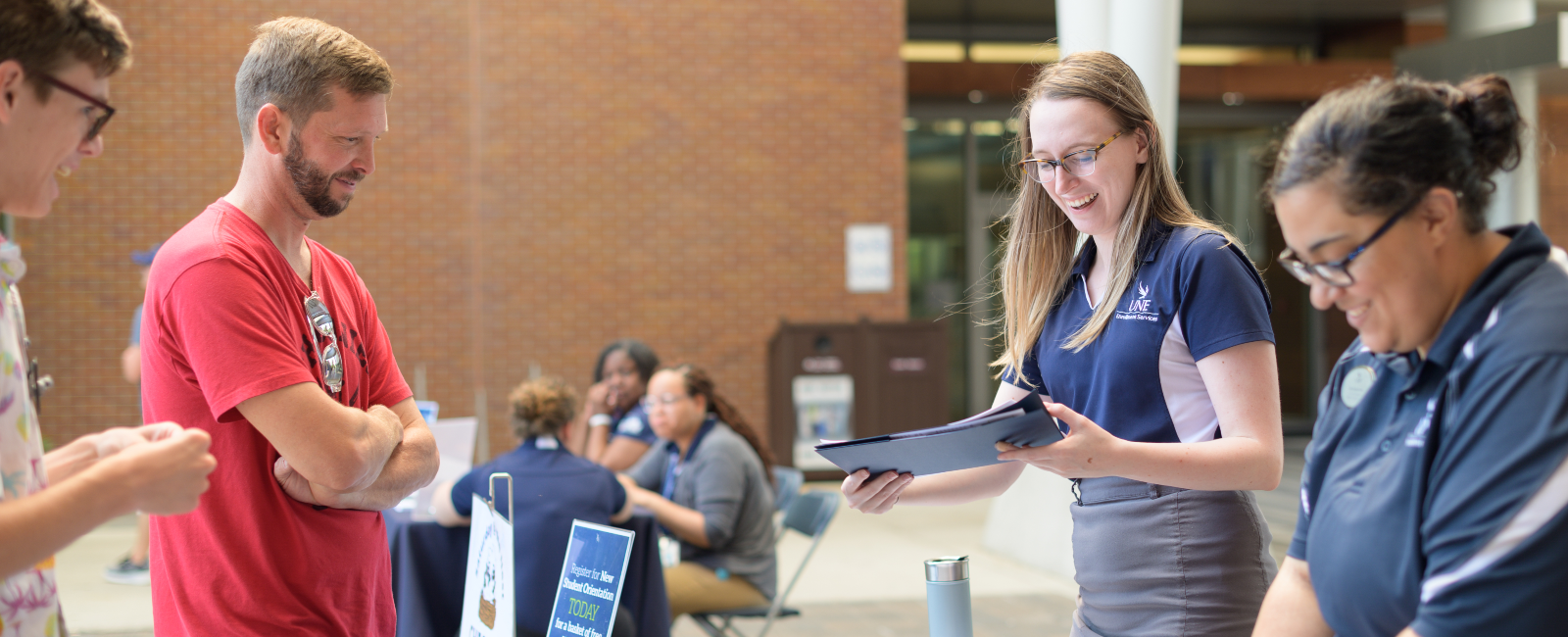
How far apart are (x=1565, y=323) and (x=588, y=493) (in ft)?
9.83

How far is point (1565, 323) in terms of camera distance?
3.13 feet

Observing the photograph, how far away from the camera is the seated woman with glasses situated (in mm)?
4133

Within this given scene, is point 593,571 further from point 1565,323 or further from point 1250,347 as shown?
point 1565,323

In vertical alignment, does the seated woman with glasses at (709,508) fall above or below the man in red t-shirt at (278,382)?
below

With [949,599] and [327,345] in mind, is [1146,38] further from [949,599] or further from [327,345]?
[327,345]

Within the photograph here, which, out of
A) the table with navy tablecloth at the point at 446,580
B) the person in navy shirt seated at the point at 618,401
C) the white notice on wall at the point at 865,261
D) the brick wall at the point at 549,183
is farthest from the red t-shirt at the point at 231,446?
the white notice on wall at the point at 865,261

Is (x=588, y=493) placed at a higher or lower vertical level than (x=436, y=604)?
higher

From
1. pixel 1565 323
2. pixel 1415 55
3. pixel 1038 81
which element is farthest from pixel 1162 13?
pixel 1565 323

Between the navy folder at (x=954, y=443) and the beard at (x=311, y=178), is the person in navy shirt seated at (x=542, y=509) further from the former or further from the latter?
the navy folder at (x=954, y=443)

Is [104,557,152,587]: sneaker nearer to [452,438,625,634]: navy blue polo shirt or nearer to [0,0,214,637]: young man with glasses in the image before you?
[452,438,625,634]: navy blue polo shirt

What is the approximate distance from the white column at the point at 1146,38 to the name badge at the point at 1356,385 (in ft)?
14.9

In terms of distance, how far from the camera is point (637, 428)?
5.38 meters

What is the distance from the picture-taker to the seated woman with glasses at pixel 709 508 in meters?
4.13

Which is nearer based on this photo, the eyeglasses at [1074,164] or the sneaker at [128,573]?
the eyeglasses at [1074,164]
